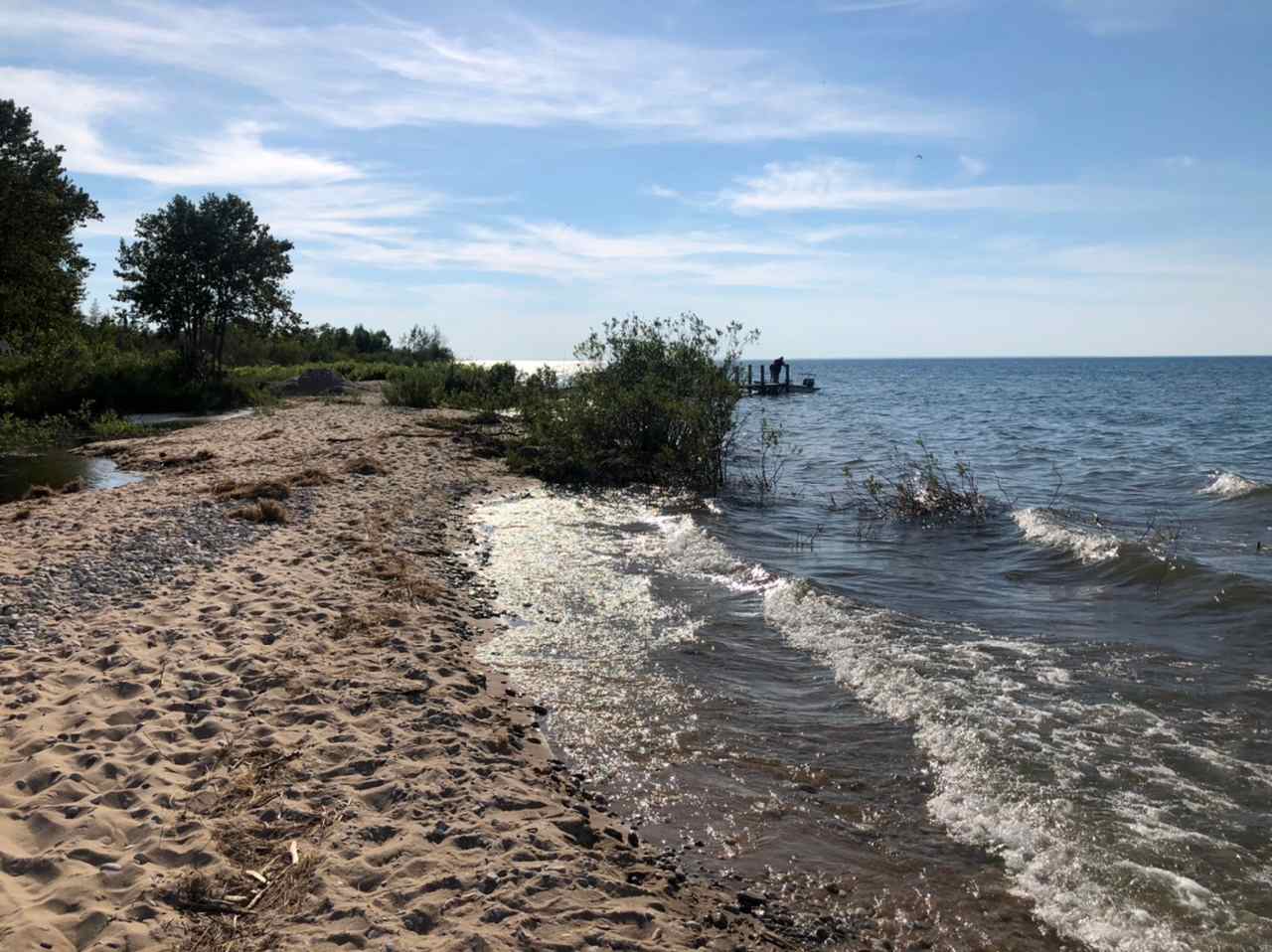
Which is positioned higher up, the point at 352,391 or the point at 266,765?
the point at 352,391

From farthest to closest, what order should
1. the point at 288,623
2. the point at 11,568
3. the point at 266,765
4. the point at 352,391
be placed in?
the point at 352,391 < the point at 11,568 < the point at 288,623 < the point at 266,765

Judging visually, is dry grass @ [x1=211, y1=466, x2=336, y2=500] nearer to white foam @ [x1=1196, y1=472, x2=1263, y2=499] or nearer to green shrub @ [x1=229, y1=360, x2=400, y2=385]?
white foam @ [x1=1196, y1=472, x2=1263, y2=499]

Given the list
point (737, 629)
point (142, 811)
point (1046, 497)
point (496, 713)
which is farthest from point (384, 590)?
point (1046, 497)

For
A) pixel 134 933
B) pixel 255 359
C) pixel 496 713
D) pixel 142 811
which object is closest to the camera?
pixel 134 933

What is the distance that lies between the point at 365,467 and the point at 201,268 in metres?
23.3

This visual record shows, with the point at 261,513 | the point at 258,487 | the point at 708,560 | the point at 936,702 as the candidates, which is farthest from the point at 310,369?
the point at 936,702

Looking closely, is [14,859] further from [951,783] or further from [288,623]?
[951,783]

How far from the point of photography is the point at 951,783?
6.31 meters

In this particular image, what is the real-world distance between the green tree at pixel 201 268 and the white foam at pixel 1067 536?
33511 mm

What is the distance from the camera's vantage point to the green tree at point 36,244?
18781mm

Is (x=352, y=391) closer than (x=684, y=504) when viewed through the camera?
No

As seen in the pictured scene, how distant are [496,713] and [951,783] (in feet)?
11.7

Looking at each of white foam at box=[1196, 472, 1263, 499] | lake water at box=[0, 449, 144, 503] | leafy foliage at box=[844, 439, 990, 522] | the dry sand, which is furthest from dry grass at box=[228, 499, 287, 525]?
white foam at box=[1196, 472, 1263, 499]

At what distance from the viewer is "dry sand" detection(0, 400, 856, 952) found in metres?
4.23
